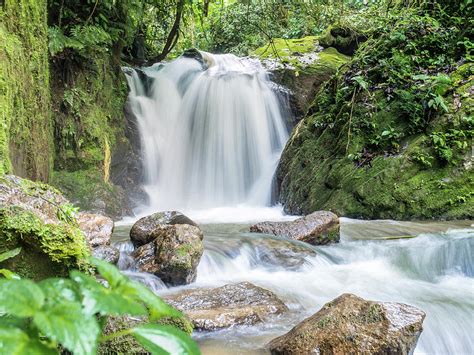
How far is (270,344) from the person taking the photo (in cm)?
285

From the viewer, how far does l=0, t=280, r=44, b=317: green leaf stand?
580mm

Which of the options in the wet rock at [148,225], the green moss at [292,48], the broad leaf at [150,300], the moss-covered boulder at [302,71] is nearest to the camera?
the broad leaf at [150,300]

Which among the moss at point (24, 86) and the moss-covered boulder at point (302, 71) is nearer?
the moss at point (24, 86)

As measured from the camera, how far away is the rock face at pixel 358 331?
2.50 meters

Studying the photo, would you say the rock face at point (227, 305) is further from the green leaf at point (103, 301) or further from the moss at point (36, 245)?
the green leaf at point (103, 301)

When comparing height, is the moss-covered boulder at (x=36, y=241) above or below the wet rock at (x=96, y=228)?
above

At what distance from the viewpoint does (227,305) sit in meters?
3.63

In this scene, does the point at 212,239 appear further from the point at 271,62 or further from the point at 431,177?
the point at 271,62

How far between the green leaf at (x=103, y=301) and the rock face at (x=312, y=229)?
5.13 meters

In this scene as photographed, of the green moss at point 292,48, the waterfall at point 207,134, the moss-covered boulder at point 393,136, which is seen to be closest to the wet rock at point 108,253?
the moss-covered boulder at point 393,136

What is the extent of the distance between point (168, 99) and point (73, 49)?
4.35 metres

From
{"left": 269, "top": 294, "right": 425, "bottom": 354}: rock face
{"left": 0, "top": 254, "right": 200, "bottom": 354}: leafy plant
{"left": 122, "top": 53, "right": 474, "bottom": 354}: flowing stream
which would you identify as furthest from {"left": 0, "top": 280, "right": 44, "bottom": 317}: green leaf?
{"left": 122, "top": 53, "right": 474, "bottom": 354}: flowing stream

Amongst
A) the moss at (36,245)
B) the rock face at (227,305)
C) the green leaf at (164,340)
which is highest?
the green leaf at (164,340)

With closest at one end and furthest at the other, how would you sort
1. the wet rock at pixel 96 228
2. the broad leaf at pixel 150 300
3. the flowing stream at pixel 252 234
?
the broad leaf at pixel 150 300
the flowing stream at pixel 252 234
the wet rock at pixel 96 228
